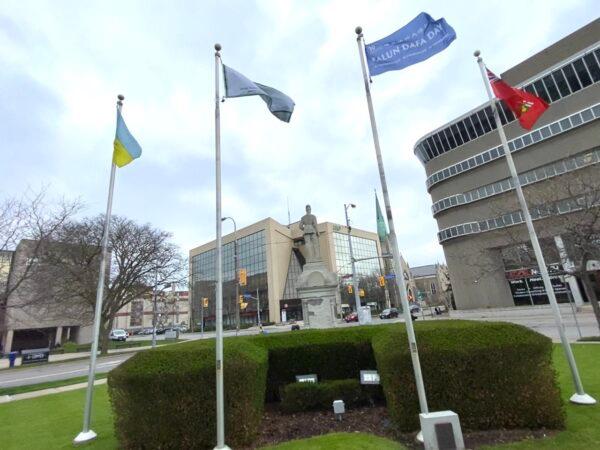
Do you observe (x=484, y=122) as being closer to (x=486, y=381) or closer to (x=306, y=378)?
(x=306, y=378)

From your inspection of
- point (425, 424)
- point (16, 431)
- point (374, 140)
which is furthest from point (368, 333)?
point (16, 431)

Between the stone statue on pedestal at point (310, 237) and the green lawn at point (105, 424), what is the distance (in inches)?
353

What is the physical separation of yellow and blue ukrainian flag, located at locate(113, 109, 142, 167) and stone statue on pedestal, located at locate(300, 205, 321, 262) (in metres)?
8.11

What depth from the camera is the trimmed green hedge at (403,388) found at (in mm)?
5633

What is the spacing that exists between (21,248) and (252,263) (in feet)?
206

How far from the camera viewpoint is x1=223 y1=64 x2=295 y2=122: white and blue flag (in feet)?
23.8

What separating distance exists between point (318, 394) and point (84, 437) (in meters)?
4.80

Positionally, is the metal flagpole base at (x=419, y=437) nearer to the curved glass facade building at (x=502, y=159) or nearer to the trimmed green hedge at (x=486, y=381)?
the trimmed green hedge at (x=486, y=381)

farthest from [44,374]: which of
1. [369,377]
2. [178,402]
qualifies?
[369,377]

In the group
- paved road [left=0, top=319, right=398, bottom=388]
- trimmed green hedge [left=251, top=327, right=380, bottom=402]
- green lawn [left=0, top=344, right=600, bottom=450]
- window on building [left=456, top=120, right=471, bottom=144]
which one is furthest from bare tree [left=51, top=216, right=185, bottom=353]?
window on building [left=456, top=120, right=471, bottom=144]

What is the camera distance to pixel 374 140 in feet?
23.4

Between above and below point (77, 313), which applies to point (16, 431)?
below

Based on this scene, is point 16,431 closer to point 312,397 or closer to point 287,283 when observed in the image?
point 312,397

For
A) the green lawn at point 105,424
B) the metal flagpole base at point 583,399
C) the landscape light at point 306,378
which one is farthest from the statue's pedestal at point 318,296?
the metal flagpole base at point 583,399
